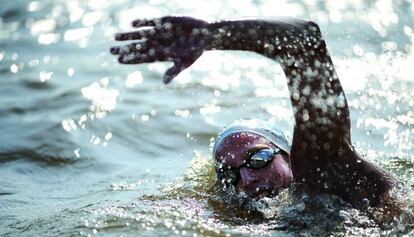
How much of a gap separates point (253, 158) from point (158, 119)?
373 cm

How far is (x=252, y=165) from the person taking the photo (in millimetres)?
5902

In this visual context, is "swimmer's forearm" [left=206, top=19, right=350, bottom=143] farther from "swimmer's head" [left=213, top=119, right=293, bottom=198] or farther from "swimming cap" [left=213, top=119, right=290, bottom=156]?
"swimming cap" [left=213, top=119, right=290, bottom=156]

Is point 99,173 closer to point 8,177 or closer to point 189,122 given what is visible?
point 8,177

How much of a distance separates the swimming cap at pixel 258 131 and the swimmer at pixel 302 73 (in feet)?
3.47

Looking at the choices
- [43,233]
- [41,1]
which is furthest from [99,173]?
[41,1]

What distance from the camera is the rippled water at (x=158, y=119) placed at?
5.60m

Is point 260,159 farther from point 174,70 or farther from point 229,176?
point 174,70

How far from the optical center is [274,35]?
189 inches

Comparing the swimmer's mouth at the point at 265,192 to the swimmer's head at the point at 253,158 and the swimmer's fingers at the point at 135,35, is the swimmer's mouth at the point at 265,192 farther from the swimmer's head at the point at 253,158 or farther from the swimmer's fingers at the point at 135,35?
the swimmer's fingers at the point at 135,35

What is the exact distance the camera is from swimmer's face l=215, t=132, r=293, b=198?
5.84 m

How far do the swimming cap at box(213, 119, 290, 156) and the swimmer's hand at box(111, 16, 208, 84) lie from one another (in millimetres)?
1719

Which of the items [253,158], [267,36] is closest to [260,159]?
[253,158]

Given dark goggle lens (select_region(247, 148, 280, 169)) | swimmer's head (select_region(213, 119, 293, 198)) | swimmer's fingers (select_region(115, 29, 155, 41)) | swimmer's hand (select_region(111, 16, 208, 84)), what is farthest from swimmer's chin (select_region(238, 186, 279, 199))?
swimmer's fingers (select_region(115, 29, 155, 41))

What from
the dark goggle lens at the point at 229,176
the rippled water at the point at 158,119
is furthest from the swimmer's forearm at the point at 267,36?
the dark goggle lens at the point at 229,176
